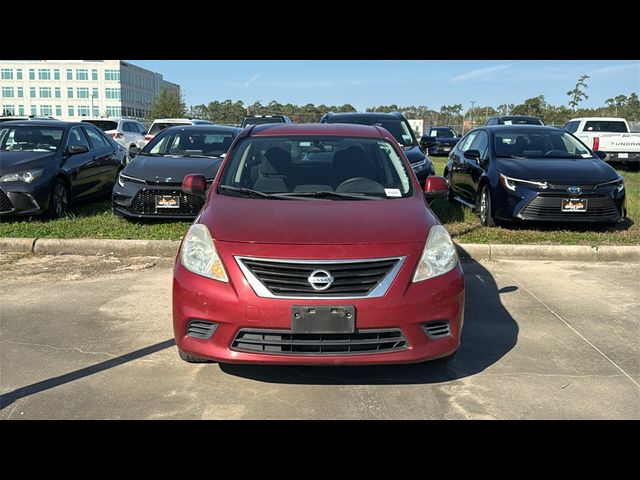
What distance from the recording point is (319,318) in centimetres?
334

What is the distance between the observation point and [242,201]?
429 cm

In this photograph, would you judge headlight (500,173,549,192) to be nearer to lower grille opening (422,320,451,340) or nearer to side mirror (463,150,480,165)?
side mirror (463,150,480,165)

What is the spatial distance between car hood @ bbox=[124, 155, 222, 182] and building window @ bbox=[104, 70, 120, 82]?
9287 cm

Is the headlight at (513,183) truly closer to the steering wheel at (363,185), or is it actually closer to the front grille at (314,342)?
the steering wheel at (363,185)

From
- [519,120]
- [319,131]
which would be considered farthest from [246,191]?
[519,120]

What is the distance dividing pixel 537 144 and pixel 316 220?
6418mm

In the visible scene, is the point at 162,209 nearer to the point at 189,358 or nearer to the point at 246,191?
the point at 246,191

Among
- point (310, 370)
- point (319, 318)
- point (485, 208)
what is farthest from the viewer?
point (485, 208)

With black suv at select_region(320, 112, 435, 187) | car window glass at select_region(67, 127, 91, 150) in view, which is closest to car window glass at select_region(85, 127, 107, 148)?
car window glass at select_region(67, 127, 91, 150)

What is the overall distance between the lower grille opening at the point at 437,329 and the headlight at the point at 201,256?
121cm

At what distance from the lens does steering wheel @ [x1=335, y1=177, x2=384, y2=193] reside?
4.61 meters

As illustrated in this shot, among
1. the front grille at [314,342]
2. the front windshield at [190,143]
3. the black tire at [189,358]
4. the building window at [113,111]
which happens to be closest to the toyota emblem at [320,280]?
the front grille at [314,342]
